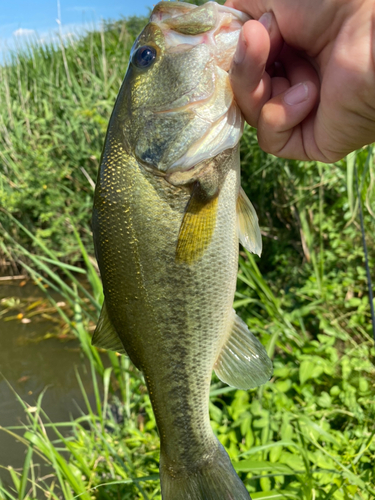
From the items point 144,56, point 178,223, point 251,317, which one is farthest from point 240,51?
point 251,317

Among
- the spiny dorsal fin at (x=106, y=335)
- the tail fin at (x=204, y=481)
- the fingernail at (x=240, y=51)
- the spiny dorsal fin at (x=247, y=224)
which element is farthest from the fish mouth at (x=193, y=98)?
the tail fin at (x=204, y=481)

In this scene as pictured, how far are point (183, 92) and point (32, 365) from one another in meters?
3.90

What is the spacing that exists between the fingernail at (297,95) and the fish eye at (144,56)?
1.62 feet

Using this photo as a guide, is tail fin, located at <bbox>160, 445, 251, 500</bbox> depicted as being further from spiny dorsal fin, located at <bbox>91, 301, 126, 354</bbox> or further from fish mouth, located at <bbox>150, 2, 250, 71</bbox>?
fish mouth, located at <bbox>150, 2, 250, 71</bbox>

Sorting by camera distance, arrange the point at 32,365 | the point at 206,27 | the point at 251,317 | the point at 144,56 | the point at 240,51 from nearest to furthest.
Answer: the point at 240,51 → the point at 206,27 → the point at 144,56 → the point at 251,317 → the point at 32,365

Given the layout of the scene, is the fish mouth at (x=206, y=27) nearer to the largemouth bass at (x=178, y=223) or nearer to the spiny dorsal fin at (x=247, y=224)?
the largemouth bass at (x=178, y=223)

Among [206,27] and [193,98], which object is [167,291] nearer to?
[193,98]

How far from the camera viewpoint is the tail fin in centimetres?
145

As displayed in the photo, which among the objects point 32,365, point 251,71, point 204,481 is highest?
point 251,71

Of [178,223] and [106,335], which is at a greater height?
[178,223]

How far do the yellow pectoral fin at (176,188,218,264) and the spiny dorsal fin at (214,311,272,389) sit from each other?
0.36 meters

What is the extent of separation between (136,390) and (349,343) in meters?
1.62

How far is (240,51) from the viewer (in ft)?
3.92

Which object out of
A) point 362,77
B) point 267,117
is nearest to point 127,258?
point 267,117
